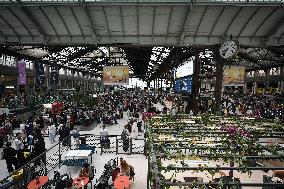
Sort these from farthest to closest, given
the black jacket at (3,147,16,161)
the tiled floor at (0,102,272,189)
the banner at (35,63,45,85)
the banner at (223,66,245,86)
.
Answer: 1. the banner at (35,63,45,85)
2. the banner at (223,66,245,86)
3. the black jacket at (3,147,16,161)
4. the tiled floor at (0,102,272,189)

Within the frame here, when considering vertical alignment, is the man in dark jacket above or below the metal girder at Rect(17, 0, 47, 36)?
below

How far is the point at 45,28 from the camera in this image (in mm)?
18688

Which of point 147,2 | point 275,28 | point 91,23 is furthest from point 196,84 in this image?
point 91,23

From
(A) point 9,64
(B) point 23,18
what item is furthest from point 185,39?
(A) point 9,64

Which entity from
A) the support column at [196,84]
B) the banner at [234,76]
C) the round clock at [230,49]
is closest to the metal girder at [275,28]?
the round clock at [230,49]

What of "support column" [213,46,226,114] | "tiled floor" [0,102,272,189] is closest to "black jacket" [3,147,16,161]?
"tiled floor" [0,102,272,189]

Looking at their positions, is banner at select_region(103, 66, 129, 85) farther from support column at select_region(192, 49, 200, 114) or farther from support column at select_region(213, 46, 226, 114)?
support column at select_region(213, 46, 226, 114)

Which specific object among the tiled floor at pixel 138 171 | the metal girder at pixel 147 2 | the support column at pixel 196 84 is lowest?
the tiled floor at pixel 138 171

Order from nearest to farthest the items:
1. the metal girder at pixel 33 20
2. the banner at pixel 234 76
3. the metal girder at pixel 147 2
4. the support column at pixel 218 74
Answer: the metal girder at pixel 147 2 → the metal girder at pixel 33 20 → the support column at pixel 218 74 → the banner at pixel 234 76

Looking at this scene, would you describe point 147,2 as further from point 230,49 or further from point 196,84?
point 196,84

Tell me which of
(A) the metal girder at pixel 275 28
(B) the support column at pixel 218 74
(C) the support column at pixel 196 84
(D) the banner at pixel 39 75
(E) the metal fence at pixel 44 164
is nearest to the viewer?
(E) the metal fence at pixel 44 164

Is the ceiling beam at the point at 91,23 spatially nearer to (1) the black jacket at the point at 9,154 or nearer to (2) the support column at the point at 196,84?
(2) the support column at the point at 196,84

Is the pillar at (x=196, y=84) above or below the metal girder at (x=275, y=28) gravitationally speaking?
below

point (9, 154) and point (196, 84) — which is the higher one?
point (196, 84)
